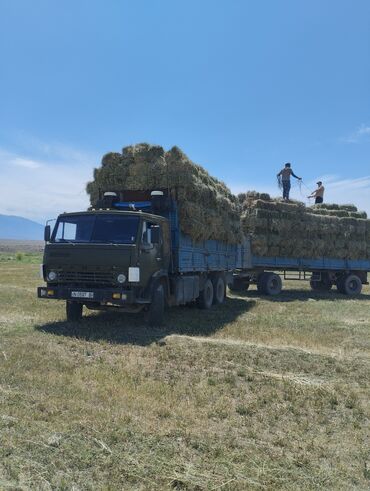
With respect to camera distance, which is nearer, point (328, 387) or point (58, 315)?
point (328, 387)

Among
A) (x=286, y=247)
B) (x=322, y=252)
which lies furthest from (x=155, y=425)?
(x=322, y=252)

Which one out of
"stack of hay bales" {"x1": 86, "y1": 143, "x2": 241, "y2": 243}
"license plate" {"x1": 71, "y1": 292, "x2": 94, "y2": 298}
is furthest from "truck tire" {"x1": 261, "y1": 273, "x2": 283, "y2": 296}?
"license plate" {"x1": 71, "y1": 292, "x2": 94, "y2": 298}

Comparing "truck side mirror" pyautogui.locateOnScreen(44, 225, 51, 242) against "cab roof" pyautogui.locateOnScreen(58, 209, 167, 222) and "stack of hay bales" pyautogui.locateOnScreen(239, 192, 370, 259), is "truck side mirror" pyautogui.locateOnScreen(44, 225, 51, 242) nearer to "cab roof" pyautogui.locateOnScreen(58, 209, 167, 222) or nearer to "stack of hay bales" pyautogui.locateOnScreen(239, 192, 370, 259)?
→ "cab roof" pyautogui.locateOnScreen(58, 209, 167, 222)

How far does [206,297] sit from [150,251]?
452 cm

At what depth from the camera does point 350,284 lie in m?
21.9

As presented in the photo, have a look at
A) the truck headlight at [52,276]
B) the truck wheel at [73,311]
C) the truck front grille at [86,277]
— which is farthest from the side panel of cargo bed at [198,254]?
the truck headlight at [52,276]

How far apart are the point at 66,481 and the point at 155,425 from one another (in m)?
1.31

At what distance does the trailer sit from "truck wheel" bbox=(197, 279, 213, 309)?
143 inches

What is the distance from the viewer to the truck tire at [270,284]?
1944 centimetres

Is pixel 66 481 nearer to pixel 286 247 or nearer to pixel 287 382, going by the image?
pixel 287 382

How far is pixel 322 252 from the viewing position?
836 inches

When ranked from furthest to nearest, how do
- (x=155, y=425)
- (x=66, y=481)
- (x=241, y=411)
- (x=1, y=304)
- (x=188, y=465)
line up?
1. (x=1, y=304)
2. (x=241, y=411)
3. (x=155, y=425)
4. (x=188, y=465)
5. (x=66, y=481)

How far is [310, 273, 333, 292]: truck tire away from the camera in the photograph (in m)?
22.4

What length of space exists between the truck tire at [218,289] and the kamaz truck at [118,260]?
11.2 feet
